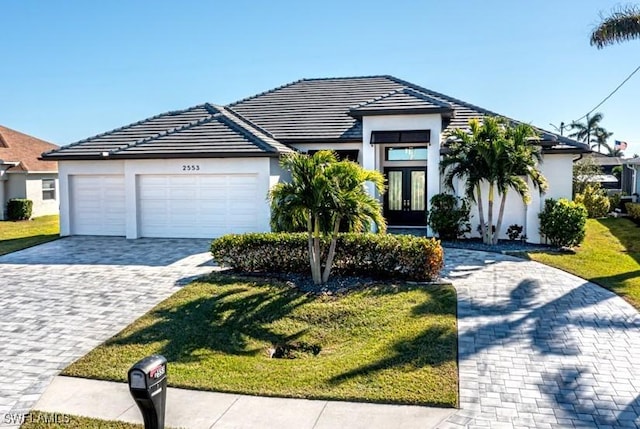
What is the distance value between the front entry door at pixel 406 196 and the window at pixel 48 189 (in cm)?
2111

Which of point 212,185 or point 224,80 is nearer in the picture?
point 212,185

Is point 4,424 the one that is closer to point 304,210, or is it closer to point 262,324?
point 262,324

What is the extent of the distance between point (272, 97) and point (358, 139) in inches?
280

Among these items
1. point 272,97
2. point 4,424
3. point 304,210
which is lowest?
point 4,424

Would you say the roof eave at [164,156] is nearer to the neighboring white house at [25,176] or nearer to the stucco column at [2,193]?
the neighboring white house at [25,176]

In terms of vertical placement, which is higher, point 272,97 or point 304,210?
point 272,97

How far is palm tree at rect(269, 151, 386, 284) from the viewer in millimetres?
10844

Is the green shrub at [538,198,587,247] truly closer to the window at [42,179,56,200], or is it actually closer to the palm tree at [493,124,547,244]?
the palm tree at [493,124,547,244]

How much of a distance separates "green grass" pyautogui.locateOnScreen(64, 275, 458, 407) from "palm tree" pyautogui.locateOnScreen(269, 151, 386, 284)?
1.36 m

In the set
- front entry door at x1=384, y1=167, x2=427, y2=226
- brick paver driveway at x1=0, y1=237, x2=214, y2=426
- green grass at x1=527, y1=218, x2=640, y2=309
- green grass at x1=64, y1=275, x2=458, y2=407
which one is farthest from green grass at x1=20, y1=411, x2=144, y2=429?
front entry door at x1=384, y1=167, x2=427, y2=226

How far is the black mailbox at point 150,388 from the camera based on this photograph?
4.16m

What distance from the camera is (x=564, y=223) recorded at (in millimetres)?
15789

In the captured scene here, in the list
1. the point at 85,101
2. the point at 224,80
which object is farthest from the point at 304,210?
the point at 85,101

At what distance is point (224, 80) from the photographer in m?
23.3
